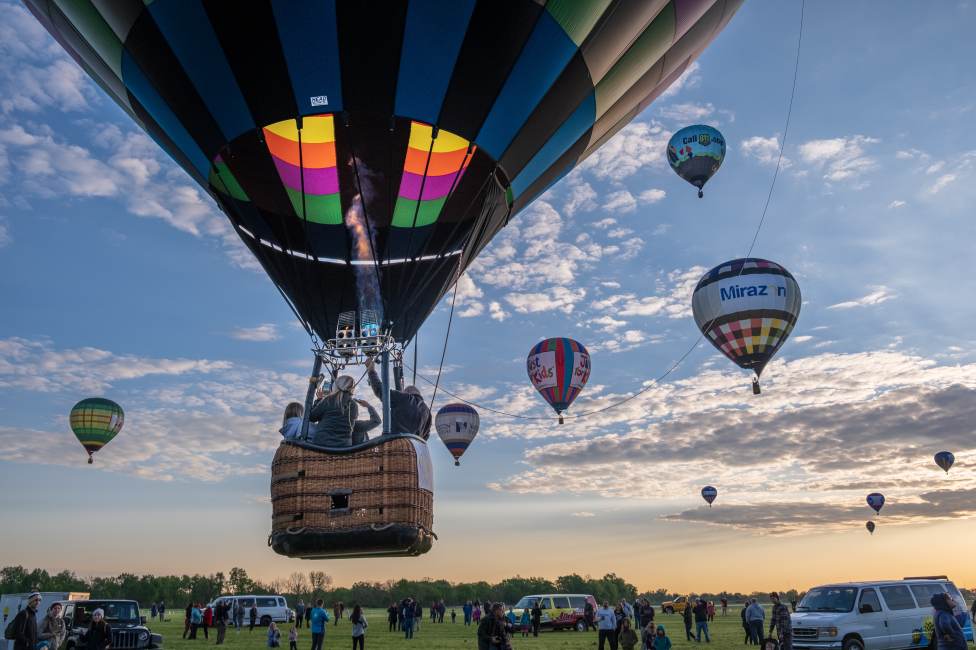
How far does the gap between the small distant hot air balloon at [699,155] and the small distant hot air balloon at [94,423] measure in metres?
24.8

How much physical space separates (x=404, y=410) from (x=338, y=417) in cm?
102

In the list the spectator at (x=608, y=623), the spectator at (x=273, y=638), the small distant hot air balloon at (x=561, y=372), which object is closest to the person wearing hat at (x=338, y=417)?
the spectator at (x=608, y=623)

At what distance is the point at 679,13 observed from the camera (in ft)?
38.2

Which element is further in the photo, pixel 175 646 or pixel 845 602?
pixel 175 646

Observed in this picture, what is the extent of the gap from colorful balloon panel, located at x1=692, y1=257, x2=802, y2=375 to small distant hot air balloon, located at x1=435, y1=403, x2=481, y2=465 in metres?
12.2

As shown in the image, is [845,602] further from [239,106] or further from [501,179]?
[239,106]

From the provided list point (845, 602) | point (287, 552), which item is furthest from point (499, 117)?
point (845, 602)

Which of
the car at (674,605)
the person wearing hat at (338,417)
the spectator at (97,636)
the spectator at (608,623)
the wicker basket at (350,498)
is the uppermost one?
the person wearing hat at (338,417)

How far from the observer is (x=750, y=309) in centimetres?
2538

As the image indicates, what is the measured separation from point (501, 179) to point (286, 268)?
10.2ft

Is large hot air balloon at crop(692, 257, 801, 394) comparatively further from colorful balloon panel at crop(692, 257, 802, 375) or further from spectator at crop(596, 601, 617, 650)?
spectator at crop(596, 601, 617, 650)

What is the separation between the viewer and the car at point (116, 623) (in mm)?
14320

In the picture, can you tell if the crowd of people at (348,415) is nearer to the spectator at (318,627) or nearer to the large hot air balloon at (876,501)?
the spectator at (318,627)

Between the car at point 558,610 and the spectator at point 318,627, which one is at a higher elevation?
the spectator at point 318,627
